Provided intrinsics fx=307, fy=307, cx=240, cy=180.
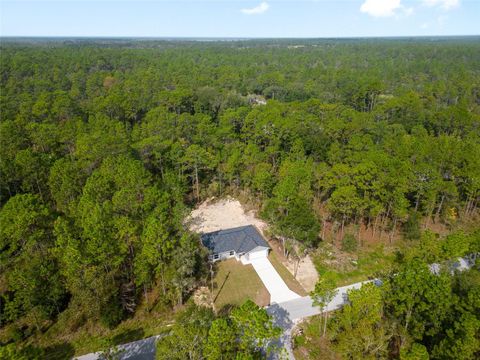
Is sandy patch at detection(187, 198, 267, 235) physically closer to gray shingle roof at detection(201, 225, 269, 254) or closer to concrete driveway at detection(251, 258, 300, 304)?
gray shingle roof at detection(201, 225, 269, 254)

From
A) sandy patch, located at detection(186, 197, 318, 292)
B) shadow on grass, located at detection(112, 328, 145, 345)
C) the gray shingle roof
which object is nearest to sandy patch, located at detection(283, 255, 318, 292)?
sandy patch, located at detection(186, 197, 318, 292)

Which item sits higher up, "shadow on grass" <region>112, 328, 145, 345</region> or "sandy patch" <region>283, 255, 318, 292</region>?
"shadow on grass" <region>112, 328, 145, 345</region>

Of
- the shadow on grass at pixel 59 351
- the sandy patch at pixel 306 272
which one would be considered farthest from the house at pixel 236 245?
the shadow on grass at pixel 59 351

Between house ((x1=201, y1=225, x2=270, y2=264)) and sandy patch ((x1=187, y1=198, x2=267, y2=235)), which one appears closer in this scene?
house ((x1=201, y1=225, x2=270, y2=264))

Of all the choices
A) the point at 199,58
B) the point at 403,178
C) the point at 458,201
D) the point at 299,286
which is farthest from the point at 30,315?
the point at 199,58

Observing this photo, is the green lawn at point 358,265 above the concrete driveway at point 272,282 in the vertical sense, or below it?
below

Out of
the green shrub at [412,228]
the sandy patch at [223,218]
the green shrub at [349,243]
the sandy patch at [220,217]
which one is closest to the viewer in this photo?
the green shrub at [349,243]

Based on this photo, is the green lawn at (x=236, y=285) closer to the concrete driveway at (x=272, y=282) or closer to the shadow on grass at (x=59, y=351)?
the concrete driveway at (x=272, y=282)
